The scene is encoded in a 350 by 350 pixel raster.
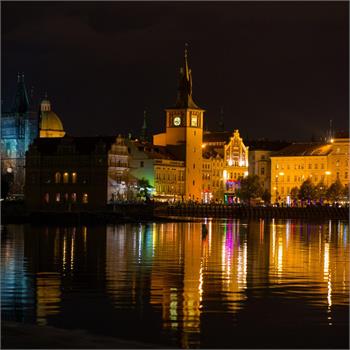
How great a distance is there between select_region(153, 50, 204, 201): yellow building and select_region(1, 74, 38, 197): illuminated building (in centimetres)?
2323

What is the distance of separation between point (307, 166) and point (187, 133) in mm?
21368

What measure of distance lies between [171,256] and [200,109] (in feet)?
354

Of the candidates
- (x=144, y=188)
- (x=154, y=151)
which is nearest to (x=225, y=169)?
(x=154, y=151)

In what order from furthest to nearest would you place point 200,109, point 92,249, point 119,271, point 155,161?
point 200,109 < point 155,161 < point 92,249 < point 119,271

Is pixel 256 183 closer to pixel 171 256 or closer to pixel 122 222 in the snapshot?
pixel 122 222

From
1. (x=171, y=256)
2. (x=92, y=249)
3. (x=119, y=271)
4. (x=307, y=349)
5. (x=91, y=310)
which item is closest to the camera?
(x=307, y=349)

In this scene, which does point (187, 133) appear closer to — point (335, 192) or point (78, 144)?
point (335, 192)

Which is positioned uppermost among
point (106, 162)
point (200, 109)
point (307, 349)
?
point (200, 109)

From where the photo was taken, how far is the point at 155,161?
466 ft

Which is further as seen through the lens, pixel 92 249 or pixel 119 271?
pixel 92 249

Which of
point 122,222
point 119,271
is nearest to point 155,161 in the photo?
point 122,222

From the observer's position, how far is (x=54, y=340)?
65.1 ft

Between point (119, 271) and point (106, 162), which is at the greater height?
point (106, 162)

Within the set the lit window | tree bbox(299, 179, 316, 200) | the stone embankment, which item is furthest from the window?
tree bbox(299, 179, 316, 200)
